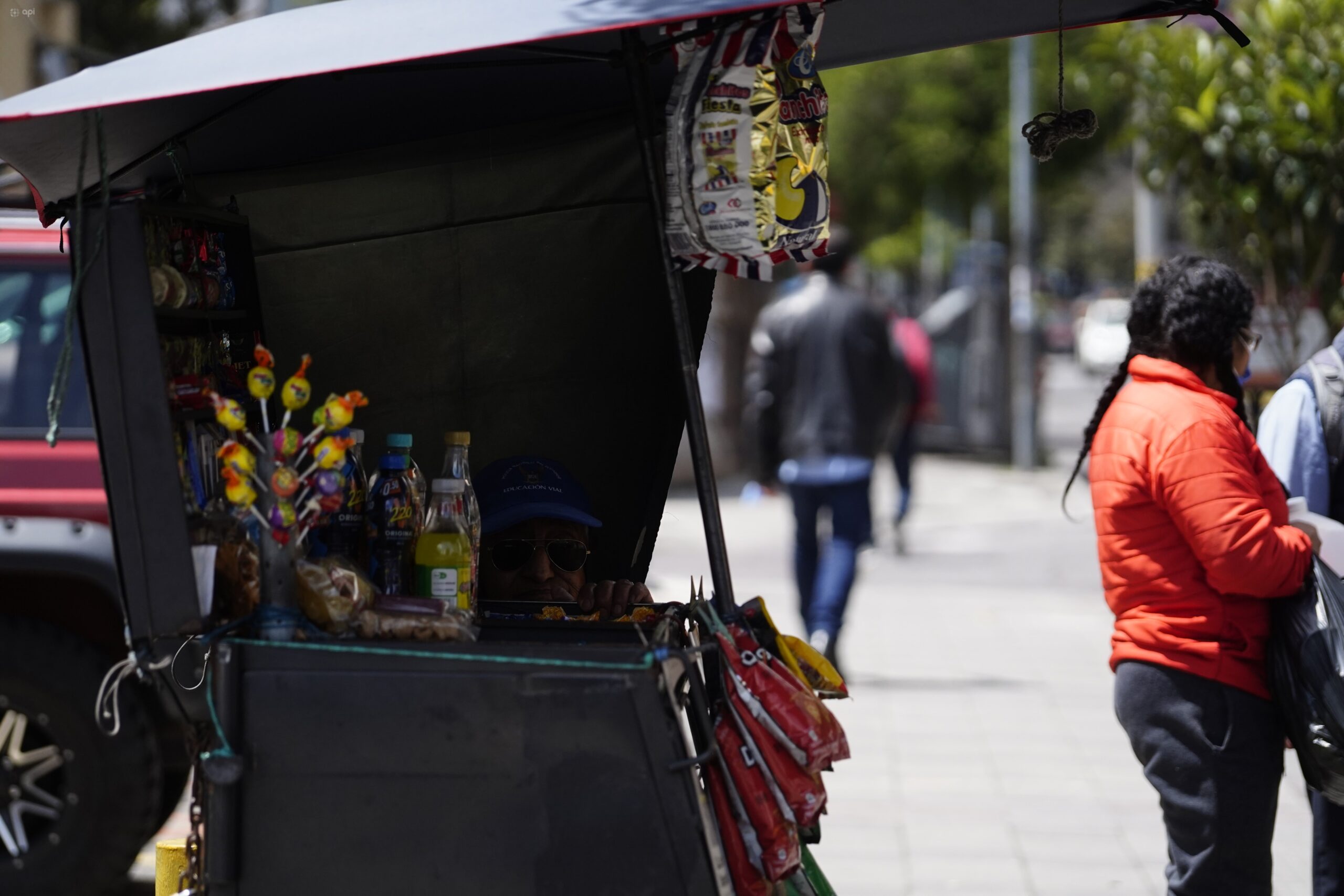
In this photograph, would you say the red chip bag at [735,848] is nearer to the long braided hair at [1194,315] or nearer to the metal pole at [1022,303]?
the long braided hair at [1194,315]

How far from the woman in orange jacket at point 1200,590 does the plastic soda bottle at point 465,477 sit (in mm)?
1550

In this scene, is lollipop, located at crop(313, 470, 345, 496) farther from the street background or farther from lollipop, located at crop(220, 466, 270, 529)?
the street background

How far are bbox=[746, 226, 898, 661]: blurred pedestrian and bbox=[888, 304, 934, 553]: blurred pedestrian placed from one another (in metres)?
4.42

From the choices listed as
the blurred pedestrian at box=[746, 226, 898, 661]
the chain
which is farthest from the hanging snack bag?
the blurred pedestrian at box=[746, 226, 898, 661]

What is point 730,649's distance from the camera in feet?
8.21

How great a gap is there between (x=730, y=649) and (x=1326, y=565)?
68.5 inches

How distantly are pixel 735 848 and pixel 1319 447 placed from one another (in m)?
2.18

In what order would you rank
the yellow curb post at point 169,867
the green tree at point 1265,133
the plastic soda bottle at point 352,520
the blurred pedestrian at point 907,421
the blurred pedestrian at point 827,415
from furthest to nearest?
the blurred pedestrian at point 907,421
the blurred pedestrian at point 827,415
the green tree at point 1265,133
the yellow curb post at point 169,867
the plastic soda bottle at point 352,520

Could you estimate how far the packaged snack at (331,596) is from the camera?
242 centimetres

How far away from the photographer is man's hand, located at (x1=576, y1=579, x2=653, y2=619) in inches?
129

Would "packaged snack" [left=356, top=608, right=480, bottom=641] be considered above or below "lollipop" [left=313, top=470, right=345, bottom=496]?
below

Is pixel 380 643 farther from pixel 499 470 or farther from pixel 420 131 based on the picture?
pixel 420 131

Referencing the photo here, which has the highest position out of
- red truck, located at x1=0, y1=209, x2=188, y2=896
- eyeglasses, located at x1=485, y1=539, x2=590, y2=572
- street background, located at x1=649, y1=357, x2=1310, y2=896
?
eyeglasses, located at x1=485, y1=539, x2=590, y2=572

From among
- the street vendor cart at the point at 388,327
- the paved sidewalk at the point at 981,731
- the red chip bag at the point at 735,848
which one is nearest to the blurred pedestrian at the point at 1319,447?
the paved sidewalk at the point at 981,731
